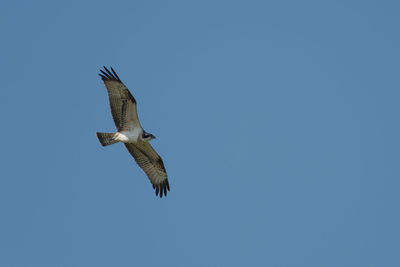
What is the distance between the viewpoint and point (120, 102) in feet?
50.0

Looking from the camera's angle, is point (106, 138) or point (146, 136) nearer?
point (106, 138)

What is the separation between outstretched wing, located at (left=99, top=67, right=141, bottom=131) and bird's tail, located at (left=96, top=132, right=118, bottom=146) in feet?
1.08

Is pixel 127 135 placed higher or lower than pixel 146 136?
lower

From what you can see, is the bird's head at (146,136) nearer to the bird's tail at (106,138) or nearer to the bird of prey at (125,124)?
the bird of prey at (125,124)

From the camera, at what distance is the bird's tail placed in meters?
15.7

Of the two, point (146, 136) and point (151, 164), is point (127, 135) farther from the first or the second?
point (151, 164)

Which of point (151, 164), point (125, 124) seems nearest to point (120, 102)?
point (125, 124)

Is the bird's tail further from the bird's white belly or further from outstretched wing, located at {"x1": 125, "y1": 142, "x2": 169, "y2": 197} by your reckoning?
outstretched wing, located at {"x1": 125, "y1": 142, "x2": 169, "y2": 197}

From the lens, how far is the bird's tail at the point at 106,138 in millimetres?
15664

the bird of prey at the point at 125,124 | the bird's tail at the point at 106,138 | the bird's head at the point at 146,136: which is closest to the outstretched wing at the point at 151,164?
the bird of prey at the point at 125,124

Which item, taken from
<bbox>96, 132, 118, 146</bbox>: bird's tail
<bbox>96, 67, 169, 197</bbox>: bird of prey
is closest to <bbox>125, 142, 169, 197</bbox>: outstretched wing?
<bbox>96, 67, 169, 197</bbox>: bird of prey

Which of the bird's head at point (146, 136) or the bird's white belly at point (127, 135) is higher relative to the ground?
the bird's head at point (146, 136)

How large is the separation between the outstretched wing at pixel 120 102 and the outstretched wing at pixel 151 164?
1214 mm

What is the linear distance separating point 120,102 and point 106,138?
111 cm
